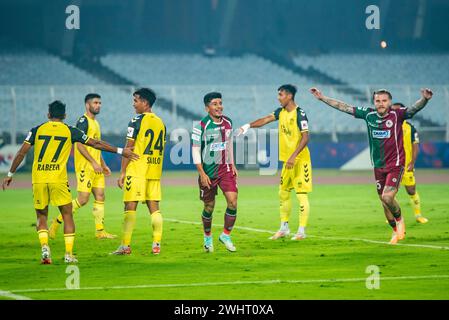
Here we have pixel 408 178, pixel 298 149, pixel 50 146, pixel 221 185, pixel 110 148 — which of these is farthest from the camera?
pixel 408 178

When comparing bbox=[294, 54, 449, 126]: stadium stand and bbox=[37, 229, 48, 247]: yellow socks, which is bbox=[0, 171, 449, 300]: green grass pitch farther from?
bbox=[294, 54, 449, 126]: stadium stand

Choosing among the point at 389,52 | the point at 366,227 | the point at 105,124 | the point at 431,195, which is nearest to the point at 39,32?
the point at 105,124

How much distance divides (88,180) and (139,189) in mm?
3263

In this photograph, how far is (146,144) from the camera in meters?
15.0

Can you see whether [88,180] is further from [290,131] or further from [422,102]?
[422,102]

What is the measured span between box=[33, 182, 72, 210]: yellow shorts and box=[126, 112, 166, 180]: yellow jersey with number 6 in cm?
122

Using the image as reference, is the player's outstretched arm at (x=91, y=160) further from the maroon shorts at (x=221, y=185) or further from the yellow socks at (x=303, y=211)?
the yellow socks at (x=303, y=211)

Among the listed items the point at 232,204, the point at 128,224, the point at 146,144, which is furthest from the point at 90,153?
the point at 232,204

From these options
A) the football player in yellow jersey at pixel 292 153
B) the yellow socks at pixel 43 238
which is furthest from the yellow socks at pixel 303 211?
the yellow socks at pixel 43 238

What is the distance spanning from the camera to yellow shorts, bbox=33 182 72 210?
14.1 meters

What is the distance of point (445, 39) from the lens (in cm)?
5419

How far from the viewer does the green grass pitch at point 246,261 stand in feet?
37.7
